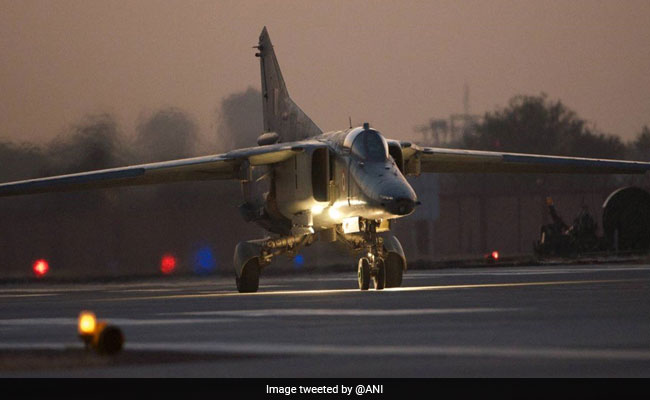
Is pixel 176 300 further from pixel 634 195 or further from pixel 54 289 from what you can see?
pixel 634 195

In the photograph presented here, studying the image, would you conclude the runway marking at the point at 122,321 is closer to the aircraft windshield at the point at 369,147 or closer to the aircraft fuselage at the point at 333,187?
the aircraft fuselage at the point at 333,187

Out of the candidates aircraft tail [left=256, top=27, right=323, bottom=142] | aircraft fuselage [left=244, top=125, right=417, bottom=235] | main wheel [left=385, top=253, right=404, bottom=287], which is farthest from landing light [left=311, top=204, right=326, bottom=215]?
aircraft tail [left=256, top=27, right=323, bottom=142]

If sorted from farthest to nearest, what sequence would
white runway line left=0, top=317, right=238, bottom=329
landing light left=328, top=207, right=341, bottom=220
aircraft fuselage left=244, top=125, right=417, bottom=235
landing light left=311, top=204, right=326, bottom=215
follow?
1. landing light left=311, top=204, right=326, bottom=215
2. landing light left=328, top=207, right=341, bottom=220
3. aircraft fuselage left=244, top=125, right=417, bottom=235
4. white runway line left=0, top=317, right=238, bottom=329

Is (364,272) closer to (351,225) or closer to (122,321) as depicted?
(351,225)

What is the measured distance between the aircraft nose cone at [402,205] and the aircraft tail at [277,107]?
758 centimetres

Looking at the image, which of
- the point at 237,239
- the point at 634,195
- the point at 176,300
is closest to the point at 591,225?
the point at 634,195

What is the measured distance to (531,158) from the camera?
32.3m

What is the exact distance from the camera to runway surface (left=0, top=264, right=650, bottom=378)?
1023 cm

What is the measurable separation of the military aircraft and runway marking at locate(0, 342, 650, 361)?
11482 mm

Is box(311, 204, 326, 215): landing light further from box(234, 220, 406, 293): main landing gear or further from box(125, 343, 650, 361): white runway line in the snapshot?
box(125, 343, 650, 361): white runway line

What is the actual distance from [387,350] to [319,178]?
16.1 metres

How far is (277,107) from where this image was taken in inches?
1344

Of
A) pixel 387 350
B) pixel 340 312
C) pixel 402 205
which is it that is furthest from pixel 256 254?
pixel 387 350

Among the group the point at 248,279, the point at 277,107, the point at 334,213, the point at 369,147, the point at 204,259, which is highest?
the point at 277,107
